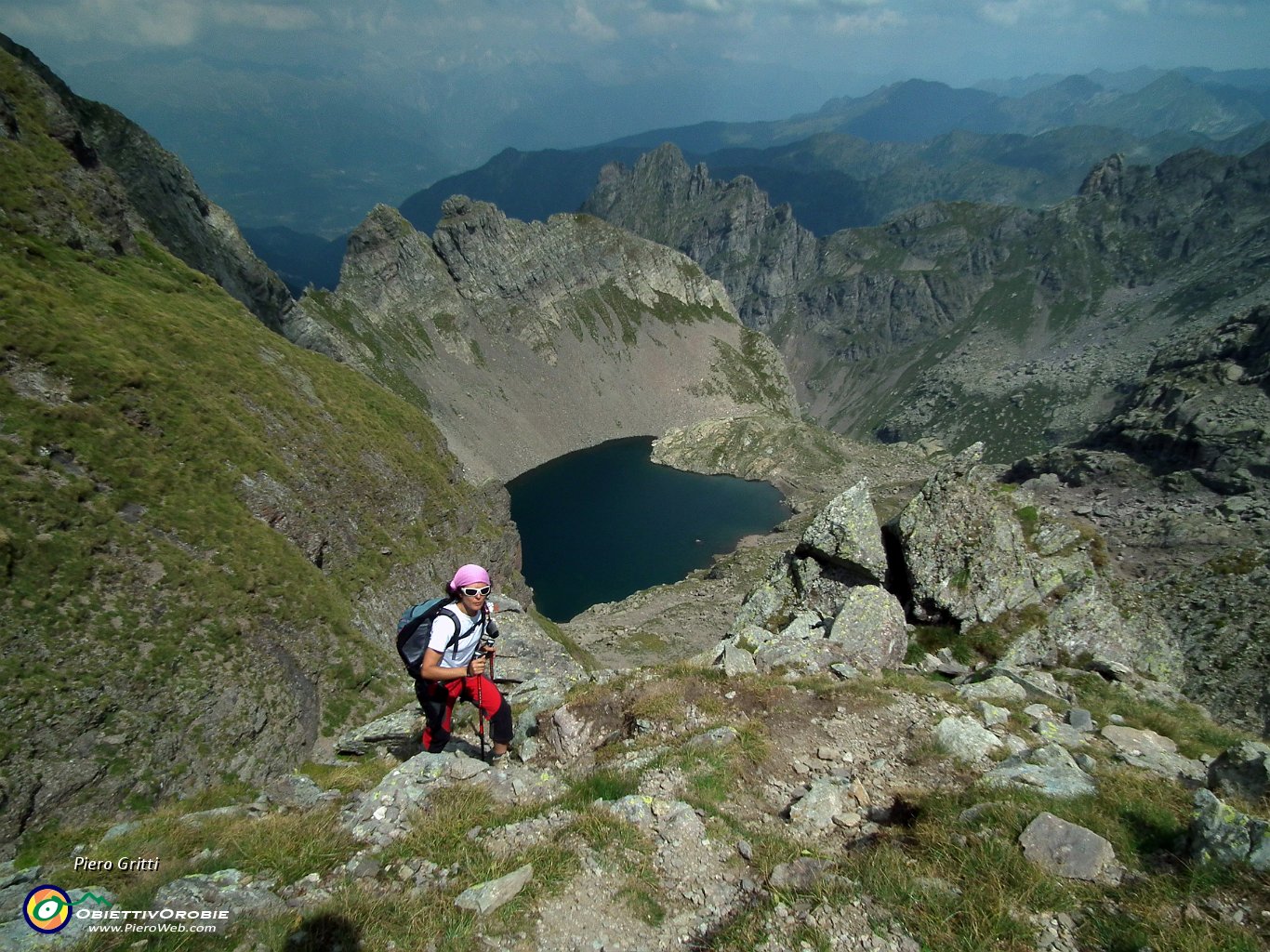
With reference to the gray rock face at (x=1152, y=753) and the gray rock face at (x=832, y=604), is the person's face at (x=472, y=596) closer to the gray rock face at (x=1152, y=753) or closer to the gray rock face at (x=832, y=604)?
the gray rock face at (x=832, y=604)

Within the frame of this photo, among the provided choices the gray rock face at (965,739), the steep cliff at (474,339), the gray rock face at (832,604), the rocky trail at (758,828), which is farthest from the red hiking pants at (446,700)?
the steep cliff at (474,339)

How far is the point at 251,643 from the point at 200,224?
64.9 metres

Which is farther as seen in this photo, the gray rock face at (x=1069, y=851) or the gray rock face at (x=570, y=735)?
the gray rock face at (x=570, y=735)

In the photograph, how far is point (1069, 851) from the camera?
754 centimetres

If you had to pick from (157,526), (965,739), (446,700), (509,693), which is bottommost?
(509,693)

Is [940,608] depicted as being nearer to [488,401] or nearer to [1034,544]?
[1034,544]

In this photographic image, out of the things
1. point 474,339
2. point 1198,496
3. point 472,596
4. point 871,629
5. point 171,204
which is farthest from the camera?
point 474,339

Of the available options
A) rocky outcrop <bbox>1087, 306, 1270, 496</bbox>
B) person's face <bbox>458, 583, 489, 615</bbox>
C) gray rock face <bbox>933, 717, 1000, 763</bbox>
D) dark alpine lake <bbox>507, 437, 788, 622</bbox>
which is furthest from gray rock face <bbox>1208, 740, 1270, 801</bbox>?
dark alpine lake <bbox>507, 437, 788, 622</bbox>

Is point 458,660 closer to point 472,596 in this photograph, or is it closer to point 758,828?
point 472,596

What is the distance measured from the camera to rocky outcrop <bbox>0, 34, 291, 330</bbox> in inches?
2448

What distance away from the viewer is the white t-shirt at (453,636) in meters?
10.6

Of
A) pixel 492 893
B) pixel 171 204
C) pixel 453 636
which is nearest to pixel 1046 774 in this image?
pixel 492 893

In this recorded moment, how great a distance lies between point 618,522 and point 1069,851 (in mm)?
124003

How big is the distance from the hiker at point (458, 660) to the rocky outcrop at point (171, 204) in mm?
64365
